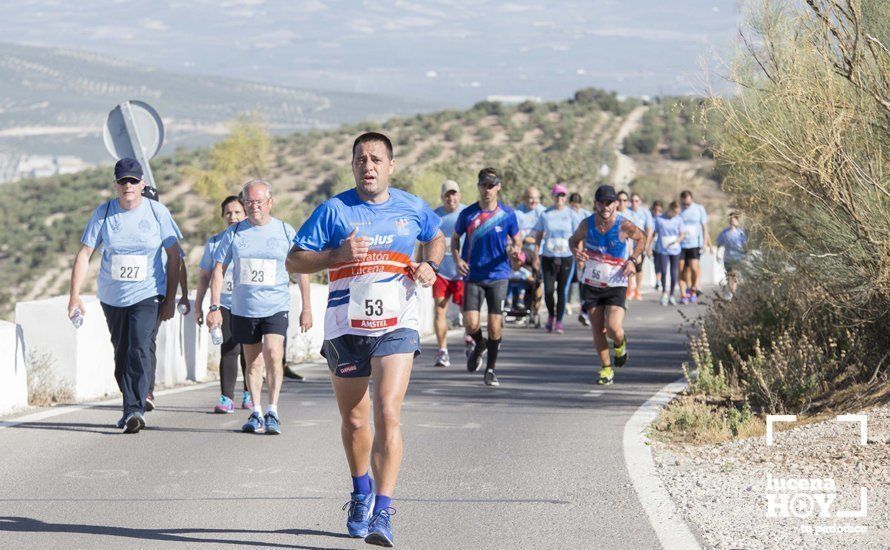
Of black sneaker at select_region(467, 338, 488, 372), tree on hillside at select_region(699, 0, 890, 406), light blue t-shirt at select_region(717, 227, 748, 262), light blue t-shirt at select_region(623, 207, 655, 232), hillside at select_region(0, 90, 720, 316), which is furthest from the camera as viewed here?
hillside at select_region(0, 90, 720, 316)

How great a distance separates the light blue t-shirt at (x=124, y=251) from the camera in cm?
1105

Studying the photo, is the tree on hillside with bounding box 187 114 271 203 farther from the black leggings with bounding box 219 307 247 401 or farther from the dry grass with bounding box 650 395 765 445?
the dry grass with bounding box 650 395 765 445

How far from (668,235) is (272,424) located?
15.9 m

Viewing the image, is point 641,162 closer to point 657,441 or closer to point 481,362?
point 481,362

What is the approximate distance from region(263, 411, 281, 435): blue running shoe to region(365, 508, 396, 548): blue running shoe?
3.80m

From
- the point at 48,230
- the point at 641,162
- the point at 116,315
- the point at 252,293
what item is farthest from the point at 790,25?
the point at 641,162

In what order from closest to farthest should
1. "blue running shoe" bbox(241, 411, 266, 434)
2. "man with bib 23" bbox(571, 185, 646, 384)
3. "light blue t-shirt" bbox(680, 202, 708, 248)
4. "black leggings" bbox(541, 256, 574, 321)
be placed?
"blue running shoe" bbox(241, 411, 266, 434) → "man with bib 23" bbox(571, 185, 646, 384) → "black leggings" bbox(541, 256, 574, 321) → "light blue t-shirt" bbox(680, 202, 708, 248)

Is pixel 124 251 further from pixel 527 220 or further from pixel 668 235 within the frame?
pixel 668 235

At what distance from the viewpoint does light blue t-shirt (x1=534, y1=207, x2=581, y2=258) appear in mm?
21016

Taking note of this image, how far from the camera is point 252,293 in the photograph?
11.2m

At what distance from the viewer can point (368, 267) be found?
7.52 metres

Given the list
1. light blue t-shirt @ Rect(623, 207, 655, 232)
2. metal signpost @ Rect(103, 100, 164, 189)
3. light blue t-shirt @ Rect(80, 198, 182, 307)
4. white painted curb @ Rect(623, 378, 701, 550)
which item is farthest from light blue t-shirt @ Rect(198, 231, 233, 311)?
light blue t-shirt @ Rect(623, 207, 655, 232)

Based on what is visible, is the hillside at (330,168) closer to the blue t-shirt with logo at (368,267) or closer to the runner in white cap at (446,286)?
the runner in white cap at (446,286)

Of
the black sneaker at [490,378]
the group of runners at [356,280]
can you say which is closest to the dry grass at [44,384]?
the group of runners at [356,280]
